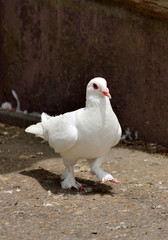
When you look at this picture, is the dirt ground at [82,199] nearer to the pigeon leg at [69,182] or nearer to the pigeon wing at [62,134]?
the pigeon leg at [69,182]

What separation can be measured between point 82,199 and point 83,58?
8.95 ft

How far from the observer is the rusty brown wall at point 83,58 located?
6070 mm

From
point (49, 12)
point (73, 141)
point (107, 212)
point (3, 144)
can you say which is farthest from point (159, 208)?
point (49, 12)

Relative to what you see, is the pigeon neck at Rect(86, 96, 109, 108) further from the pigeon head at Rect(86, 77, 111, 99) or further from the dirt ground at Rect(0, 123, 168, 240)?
the dirt ground at Rect(0, 123, 168, 240)

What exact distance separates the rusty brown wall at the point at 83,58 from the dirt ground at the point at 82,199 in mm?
744

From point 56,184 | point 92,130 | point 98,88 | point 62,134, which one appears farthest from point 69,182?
point 98,88

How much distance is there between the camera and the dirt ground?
380cm

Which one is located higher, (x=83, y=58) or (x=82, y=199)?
(x=83, y=58)

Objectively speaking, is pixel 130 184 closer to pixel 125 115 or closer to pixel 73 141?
pixel 73 141

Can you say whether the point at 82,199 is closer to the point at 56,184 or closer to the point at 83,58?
the point at 56,184

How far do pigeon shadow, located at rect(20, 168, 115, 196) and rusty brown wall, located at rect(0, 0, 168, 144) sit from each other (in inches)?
63.0

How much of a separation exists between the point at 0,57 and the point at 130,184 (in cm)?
389

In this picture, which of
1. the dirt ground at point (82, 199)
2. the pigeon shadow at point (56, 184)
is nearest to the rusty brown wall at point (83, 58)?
the dirt ground at point (82, 199)

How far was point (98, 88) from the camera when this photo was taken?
14.4 ft
